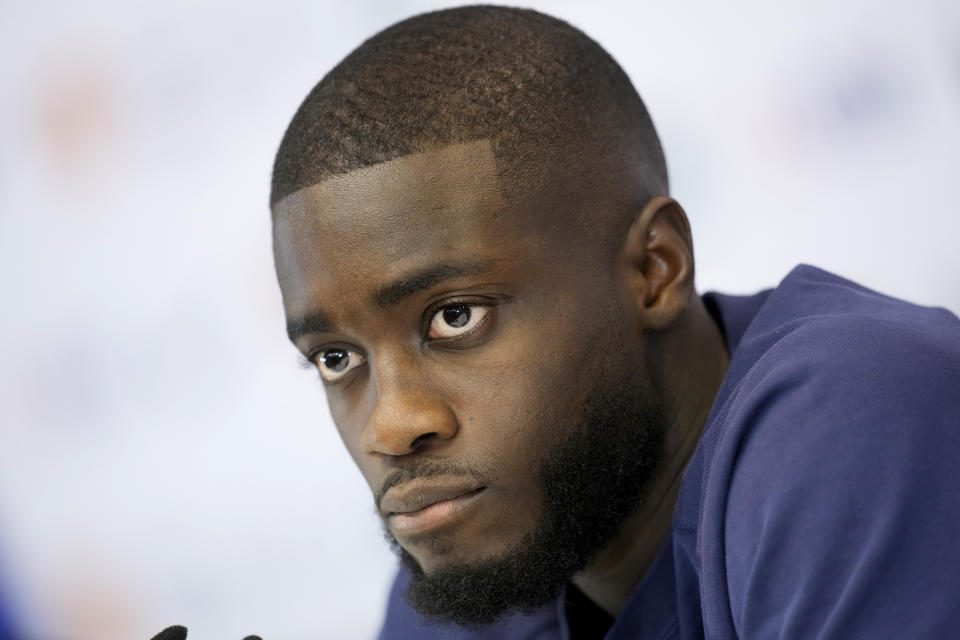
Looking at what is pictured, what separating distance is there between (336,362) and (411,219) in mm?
223

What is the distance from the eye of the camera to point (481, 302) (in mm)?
1196

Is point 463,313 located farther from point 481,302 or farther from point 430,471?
point 430,471

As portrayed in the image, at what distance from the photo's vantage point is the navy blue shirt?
33.9 inches

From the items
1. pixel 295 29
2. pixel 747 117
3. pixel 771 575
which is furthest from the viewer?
pixel 295 29

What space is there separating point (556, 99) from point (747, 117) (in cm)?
88

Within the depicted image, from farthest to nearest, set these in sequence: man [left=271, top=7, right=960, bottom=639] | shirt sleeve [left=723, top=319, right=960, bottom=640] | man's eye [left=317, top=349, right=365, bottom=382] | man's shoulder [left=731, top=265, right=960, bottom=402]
Result: man's eye [left=317, top=349, right=365, bottom=382] → man [left=271, top=7, right=960, bottom=639] → man's shoulder [left=731, top=265, right=960, bottom=402] → shirt sleeve [left=723, top=319, right=960, bottom=640]

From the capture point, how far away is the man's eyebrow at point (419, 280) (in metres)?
1.17

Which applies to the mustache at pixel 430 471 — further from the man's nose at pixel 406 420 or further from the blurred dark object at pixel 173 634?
the blurred dark object at pixel 173 634

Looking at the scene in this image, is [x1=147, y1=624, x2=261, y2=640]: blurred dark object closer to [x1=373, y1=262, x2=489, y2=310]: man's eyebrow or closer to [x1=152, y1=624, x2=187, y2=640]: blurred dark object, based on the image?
[x1=152, y1=624, x2=187, y2=640]: blurred dark object

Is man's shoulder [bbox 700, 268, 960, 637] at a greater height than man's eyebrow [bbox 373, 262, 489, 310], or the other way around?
man's eyebrow [bbox 373, 262, 489, 310]

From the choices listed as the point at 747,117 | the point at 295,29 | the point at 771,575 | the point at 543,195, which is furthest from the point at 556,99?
the point at 295,29

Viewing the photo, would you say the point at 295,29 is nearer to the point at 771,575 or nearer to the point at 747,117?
the point at 747,117

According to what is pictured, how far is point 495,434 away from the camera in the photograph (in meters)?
1.17

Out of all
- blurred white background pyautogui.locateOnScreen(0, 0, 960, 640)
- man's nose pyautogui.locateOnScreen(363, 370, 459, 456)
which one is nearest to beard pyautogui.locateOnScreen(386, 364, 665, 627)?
man's nose pyautogui.locateOnScreen(363, 370, 459, 456)
